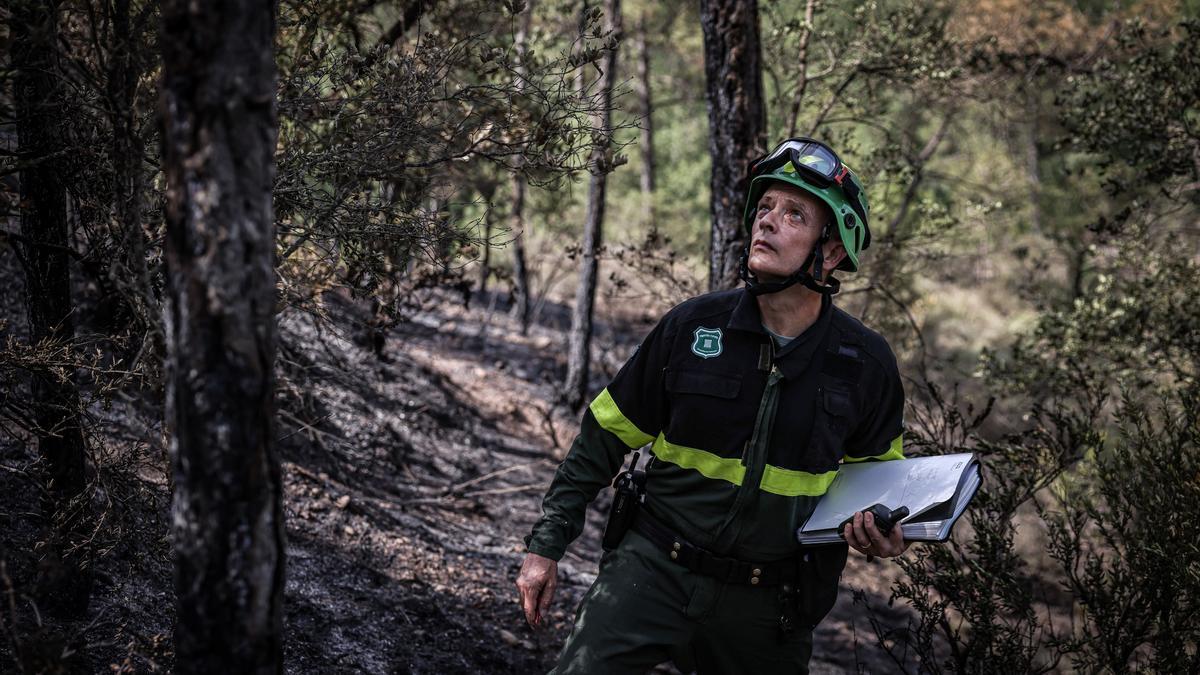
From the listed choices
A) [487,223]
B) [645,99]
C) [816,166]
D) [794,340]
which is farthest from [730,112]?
[645,99]

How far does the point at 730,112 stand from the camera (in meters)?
5.77

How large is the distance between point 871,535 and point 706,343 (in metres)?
0.77

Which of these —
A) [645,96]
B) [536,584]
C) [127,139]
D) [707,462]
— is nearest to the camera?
[127,139]

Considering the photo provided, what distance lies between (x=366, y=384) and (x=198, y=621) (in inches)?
268

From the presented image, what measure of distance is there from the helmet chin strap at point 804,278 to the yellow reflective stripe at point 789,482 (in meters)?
0.58

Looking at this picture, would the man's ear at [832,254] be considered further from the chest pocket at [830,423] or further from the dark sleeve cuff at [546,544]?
the dark sleeve cuff at [546,544]

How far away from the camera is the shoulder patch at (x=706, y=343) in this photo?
9.78 ft

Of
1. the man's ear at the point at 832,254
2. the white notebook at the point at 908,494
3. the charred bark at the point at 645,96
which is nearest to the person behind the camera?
the white notebook at the point at 908,494

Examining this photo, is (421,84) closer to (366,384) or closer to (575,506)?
(575,506)

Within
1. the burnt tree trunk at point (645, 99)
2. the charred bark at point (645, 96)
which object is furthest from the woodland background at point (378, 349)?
the charred bark at point (645, 96)

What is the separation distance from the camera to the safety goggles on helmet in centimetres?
309

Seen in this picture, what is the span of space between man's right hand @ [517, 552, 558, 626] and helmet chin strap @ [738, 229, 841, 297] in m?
1.09

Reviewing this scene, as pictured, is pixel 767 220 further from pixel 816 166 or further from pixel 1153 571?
pixel 1153 571

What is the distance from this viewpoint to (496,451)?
955 centimetres
